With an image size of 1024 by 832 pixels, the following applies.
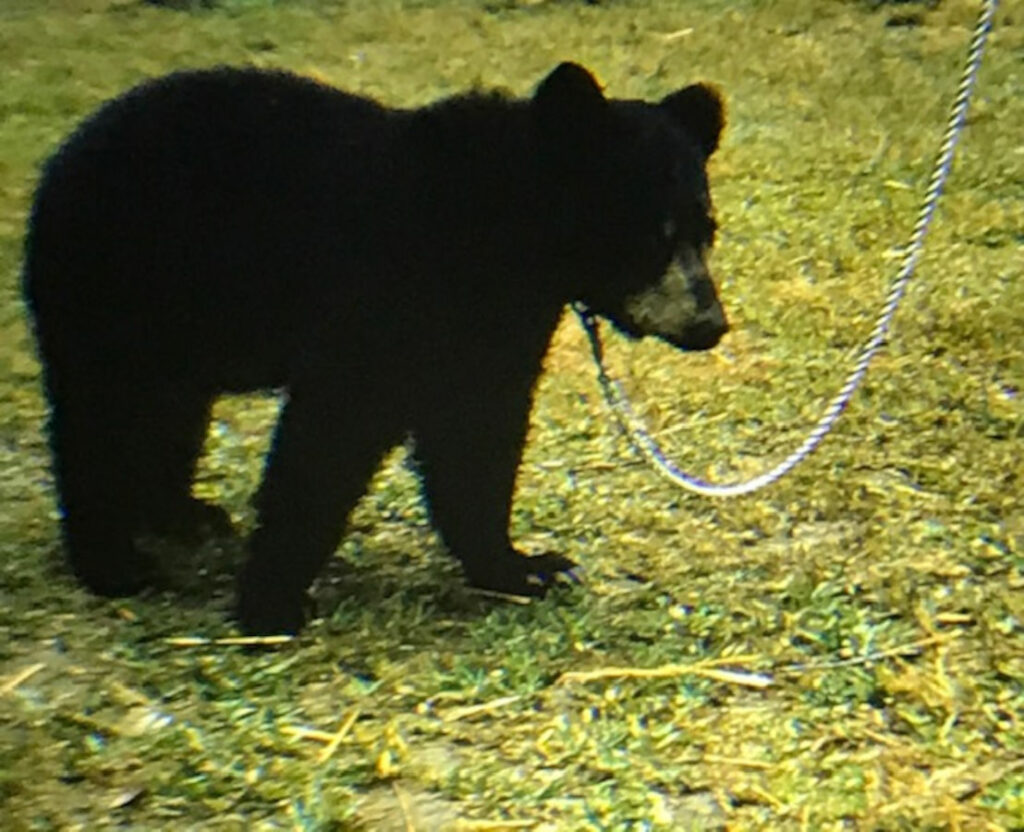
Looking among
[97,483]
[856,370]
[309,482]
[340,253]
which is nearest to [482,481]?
[309,482]

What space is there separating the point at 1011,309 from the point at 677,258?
2.47m

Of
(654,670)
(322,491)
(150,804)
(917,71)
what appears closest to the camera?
(150,804)

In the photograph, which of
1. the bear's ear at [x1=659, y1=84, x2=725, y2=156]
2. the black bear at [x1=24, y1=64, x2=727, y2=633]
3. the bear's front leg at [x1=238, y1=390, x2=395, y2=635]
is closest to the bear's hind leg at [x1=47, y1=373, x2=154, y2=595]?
the black bear at [x1=24, y1=64, x2=727, y2=633]

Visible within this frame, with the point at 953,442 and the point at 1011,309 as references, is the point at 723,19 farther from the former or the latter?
the point at 953,442

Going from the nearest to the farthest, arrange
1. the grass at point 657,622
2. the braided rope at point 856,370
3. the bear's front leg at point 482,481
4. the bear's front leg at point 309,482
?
the grass at point 657,622 < the bear's front leg at point 309,482 < the bear's front leg at point 482,481 < the braided rope at point 856,370

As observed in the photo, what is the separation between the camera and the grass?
2758mm

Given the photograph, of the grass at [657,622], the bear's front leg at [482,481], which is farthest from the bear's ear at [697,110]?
the grass at [657,622]

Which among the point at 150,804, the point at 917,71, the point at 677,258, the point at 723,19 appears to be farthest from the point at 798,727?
the point at 723,19

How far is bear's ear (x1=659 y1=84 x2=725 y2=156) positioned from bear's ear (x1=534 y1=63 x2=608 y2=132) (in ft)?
0.95

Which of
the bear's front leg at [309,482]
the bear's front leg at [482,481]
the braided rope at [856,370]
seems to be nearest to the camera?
the bear's front leg at [309,482]

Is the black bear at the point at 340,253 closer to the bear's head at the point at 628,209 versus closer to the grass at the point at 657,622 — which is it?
the bear's head at the point at 628,209

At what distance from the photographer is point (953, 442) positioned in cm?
412

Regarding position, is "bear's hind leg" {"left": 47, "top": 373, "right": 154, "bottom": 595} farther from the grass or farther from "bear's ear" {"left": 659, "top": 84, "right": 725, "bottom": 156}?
"bear's ear" {"left": 659, "top": 84, "right": 725, "bottom": 156}

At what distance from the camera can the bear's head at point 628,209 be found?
2844mm
